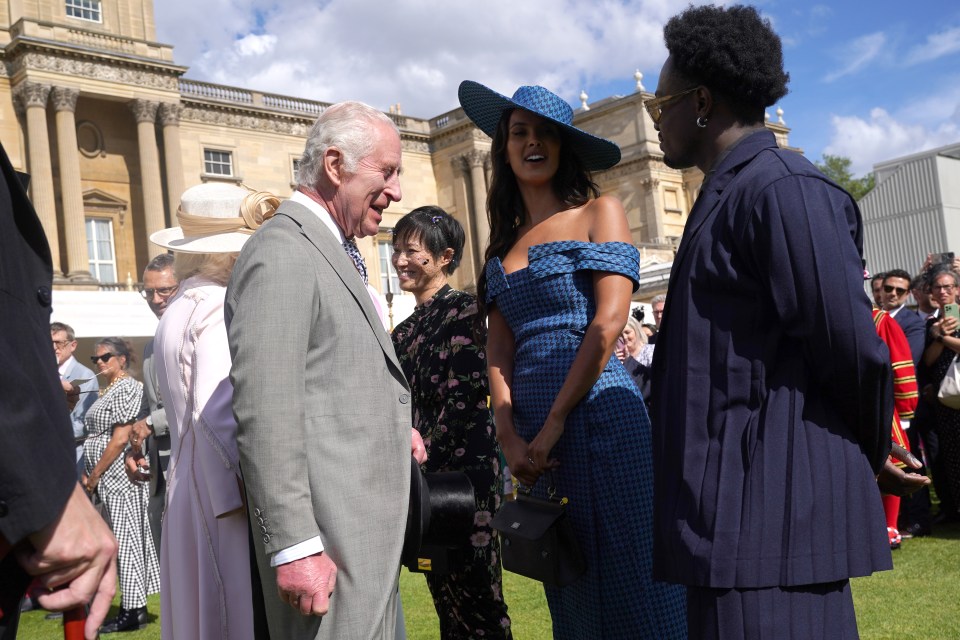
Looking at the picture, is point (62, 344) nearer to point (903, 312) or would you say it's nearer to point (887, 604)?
point (887, 604)

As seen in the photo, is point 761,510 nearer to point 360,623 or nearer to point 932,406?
point 360,623

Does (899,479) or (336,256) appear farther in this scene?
(336,256)

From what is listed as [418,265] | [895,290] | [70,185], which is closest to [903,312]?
[895,290]

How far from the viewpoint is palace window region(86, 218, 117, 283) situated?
34.2 meters

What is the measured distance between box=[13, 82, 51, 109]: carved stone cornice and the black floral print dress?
32015 mm

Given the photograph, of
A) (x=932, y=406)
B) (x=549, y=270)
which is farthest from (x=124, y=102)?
(x=549, y=270)

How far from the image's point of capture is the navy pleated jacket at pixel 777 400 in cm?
202

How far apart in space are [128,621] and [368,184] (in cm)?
500

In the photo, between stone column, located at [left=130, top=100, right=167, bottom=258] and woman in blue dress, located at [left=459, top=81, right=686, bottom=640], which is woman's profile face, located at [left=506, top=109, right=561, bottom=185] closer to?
woman in blue dress, located at [left=459, top=81, right=686, bottom=640]

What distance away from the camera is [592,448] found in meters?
2.93

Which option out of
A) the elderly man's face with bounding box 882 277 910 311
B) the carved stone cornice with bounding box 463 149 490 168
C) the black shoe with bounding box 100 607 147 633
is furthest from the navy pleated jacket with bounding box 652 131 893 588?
the carved stone cornice with bounding box 463 149 490 168

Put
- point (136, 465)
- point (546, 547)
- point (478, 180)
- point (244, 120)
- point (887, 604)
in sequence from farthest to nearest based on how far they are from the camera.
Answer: point (478, 180)
point (244, 120)
point (136, 465)
point (887, 604)
point (546, 547)

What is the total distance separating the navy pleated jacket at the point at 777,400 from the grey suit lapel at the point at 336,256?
0.91 m

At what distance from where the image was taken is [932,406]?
8281 millimetres
